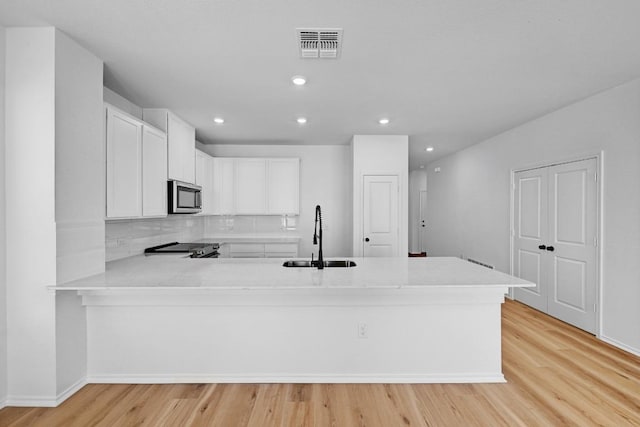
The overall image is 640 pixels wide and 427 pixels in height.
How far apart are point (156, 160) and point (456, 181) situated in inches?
221

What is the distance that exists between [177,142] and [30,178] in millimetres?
1883

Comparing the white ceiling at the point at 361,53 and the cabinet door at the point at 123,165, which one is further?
the cabinet door at the point at 123,165

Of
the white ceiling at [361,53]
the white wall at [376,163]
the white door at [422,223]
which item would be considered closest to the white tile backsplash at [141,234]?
the white ceiling at [361,53]

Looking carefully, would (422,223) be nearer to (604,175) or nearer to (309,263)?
(604,175)

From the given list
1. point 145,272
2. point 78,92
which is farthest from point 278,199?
point 78,92

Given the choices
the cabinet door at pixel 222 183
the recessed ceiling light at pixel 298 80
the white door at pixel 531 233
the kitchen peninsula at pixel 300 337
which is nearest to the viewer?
the kitchen peninsula at pixel 300 337

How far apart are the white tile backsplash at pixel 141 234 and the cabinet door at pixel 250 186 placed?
0.86 m

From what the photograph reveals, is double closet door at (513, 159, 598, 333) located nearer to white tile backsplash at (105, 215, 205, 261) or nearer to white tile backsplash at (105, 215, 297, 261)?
white tile backsplash at (105, 215, 297, 261)

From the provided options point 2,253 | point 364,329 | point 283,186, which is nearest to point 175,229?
point 283,186

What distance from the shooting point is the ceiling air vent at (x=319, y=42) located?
211 centimetres

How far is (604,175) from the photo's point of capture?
10.8 feet

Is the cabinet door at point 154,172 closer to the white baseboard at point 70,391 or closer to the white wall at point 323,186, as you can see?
the white baseboard at point 70,391

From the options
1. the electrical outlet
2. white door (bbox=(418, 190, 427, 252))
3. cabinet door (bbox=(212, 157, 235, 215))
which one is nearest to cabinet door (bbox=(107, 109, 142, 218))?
the electrical outlet

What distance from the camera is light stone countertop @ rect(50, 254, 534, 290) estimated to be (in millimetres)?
2123
